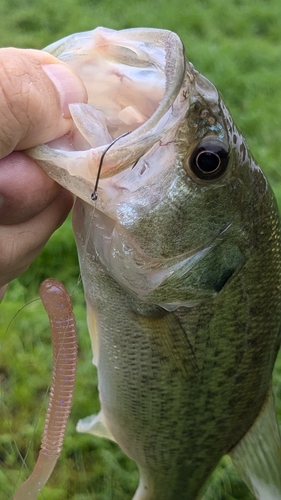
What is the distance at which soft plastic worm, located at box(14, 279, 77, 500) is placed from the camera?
1.33 meters

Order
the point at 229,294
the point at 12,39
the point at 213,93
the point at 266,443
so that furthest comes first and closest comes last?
the point at 12,39 < the point at 266,443 < the point at 229,294 < the point at 213,93

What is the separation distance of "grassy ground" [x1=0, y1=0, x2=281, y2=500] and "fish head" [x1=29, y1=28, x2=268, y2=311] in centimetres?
35

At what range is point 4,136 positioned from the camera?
44.8 inches

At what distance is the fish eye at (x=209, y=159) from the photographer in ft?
4.17

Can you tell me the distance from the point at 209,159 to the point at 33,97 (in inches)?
15.8

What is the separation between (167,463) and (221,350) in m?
0.50

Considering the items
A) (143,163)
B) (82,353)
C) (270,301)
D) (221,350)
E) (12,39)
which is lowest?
(82,353)

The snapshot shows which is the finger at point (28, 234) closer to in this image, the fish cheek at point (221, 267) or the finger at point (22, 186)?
the finger at point (22, 186)

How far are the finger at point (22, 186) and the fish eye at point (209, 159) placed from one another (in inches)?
12.5

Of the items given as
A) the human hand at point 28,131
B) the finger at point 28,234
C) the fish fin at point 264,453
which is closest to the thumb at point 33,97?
the human hand at point 28,131

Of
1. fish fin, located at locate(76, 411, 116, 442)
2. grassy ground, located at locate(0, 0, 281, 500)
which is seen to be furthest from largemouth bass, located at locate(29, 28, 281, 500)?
grassy ground, located at locate(0, 0, 281, 500)

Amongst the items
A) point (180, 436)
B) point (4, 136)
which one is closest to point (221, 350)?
Answer: point (180, 436)

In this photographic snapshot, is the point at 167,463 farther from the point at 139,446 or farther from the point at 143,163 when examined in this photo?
the point at 143,163

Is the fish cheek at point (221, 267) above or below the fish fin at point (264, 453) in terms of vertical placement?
above
